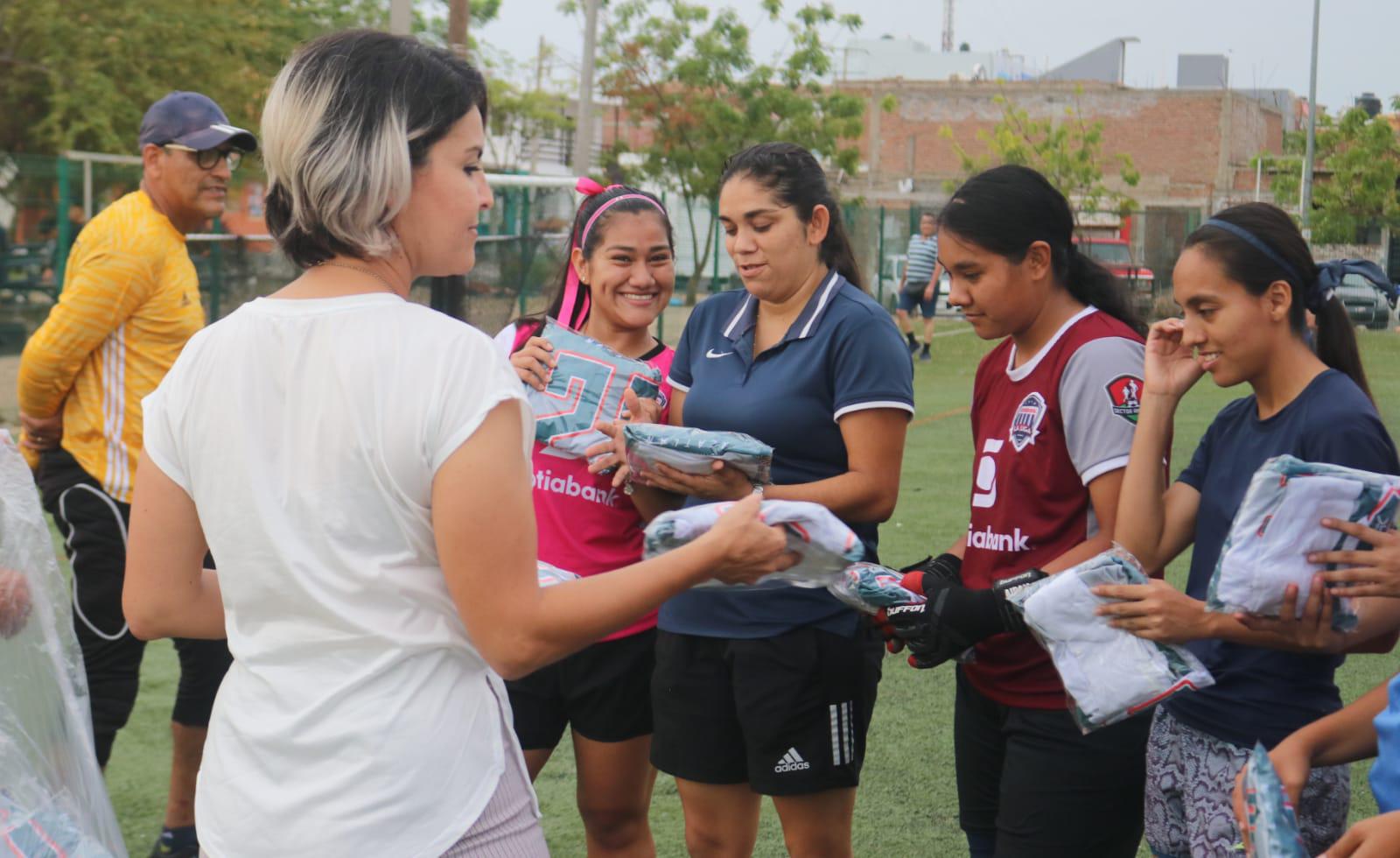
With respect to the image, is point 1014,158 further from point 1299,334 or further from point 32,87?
point 1299,334

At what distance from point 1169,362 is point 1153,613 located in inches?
22.3

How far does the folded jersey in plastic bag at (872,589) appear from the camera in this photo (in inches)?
106

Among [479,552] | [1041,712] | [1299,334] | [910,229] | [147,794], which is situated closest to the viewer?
[479,552]

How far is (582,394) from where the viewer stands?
3428 millimetres

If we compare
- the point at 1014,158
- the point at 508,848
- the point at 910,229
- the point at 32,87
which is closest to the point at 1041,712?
the point at 508,848

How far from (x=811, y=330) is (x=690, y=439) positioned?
1.56 ft

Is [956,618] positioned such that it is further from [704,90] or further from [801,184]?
[704,90]

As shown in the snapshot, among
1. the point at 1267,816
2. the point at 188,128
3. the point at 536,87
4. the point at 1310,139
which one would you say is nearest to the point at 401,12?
the point at 188,128

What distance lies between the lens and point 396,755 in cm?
189

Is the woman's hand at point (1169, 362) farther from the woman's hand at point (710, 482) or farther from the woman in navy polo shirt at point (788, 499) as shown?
the woman's hand at point (710, 482)

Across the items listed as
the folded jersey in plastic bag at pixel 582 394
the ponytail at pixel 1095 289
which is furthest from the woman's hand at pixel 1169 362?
the folded jersey in plastic bag at pixel 582 394

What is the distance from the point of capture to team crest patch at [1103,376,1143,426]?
2773 mm

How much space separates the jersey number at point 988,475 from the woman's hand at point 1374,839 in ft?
3.76

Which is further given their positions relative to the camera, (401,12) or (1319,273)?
(401,12)
